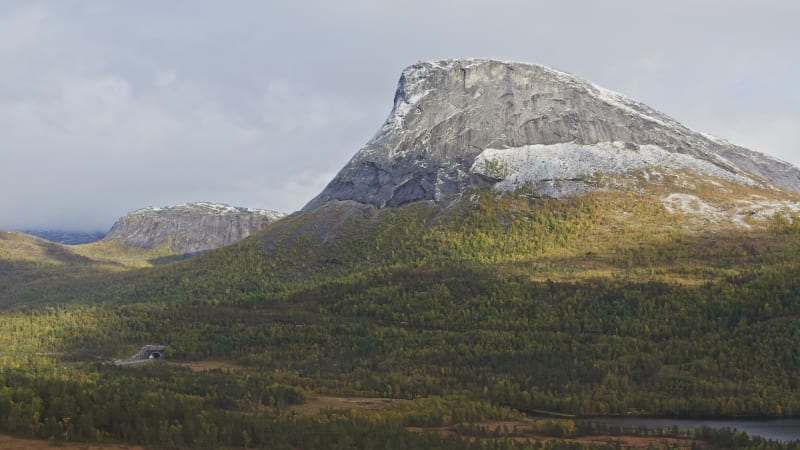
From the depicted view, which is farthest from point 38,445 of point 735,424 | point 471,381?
point 735,424

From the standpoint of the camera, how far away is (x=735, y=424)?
126 meters

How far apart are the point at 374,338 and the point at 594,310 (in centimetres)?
5817

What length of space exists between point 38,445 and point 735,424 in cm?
10734

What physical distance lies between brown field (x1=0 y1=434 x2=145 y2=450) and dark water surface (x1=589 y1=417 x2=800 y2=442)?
8259cm

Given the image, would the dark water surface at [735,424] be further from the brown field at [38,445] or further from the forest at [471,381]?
the brown field at [38,445]

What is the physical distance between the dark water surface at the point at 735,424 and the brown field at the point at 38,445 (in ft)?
271

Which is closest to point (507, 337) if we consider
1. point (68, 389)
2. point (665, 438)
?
point (665, 438)

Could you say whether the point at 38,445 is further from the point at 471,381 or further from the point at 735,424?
the point at 735,424

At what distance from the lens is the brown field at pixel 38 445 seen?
231 feet

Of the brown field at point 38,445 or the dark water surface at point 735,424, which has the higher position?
the brown field at point 38,445

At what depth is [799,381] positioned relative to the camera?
464 feet

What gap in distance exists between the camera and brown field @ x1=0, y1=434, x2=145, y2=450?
70.5 metres

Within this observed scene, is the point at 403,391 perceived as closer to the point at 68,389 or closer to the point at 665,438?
the point at 665,438

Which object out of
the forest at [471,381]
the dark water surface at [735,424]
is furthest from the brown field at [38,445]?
the dark water surface at [735,424]
